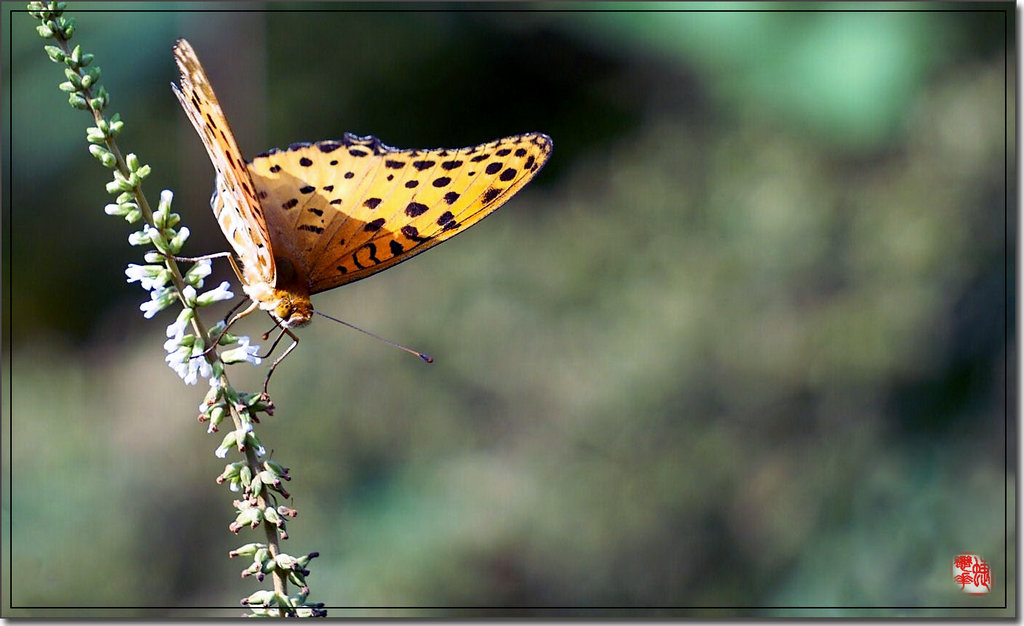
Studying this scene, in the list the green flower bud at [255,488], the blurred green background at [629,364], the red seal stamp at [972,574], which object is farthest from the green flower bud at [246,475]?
the red seal stamp at [972,574]

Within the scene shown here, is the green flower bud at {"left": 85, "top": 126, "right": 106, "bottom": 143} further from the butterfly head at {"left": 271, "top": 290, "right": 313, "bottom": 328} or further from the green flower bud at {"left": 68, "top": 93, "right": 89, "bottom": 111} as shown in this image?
the butterfly head at {"left": 271, "top": 290, "right": 313, "bottom": 328}

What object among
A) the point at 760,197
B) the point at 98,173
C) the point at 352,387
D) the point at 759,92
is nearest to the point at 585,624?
the point at 352,387

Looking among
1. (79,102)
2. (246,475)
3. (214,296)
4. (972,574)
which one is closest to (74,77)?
(79,102)

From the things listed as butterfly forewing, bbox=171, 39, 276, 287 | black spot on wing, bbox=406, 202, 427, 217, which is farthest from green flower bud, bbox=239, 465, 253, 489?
black spot on wing, bbox=406, 202, 427, 217

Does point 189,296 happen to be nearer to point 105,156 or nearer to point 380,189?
point 105,156

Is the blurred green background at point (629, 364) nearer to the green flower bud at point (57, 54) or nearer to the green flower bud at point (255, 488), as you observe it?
the green flower bud at point (255, 488)

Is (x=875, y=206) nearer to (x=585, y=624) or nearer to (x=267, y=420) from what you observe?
(x=585, y=624)
